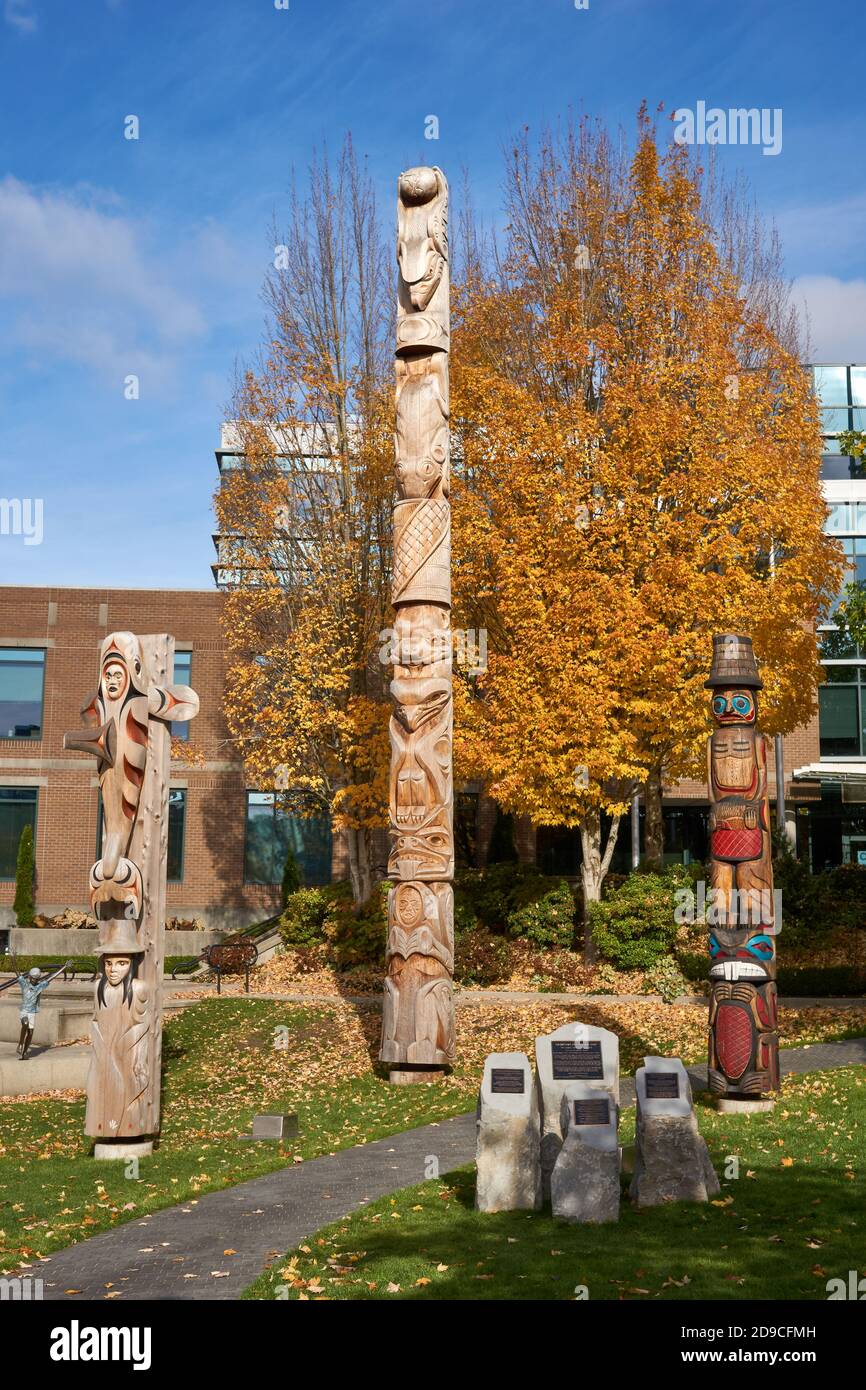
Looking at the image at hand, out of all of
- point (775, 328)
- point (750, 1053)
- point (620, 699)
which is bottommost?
point (750, 1053)

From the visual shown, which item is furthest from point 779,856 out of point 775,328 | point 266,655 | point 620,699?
point 775,328

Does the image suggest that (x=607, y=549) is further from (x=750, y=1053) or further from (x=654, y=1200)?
(x=654, y=1200)

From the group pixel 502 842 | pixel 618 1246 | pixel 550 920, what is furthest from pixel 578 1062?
pixel 502 842

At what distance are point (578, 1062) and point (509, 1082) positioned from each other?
25.9 inches

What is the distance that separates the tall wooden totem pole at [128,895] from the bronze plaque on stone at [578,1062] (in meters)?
4.14

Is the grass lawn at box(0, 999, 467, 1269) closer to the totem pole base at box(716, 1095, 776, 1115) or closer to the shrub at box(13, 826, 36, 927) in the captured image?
the totem pole base at box(716, 1095, 776, 1115)

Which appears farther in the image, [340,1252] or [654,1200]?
[654,1200]

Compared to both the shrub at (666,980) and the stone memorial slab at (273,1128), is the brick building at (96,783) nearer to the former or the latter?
the shrub at (666,980)

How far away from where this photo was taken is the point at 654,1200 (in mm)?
9125

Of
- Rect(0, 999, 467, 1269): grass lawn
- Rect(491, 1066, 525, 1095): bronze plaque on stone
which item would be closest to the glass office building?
Rect(0, 999, 467, 1269): grass lawn

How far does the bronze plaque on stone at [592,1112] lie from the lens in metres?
8.81

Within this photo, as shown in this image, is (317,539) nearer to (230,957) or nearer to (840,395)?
(230,957)

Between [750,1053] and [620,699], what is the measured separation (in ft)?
29.5

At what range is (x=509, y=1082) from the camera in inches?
367
